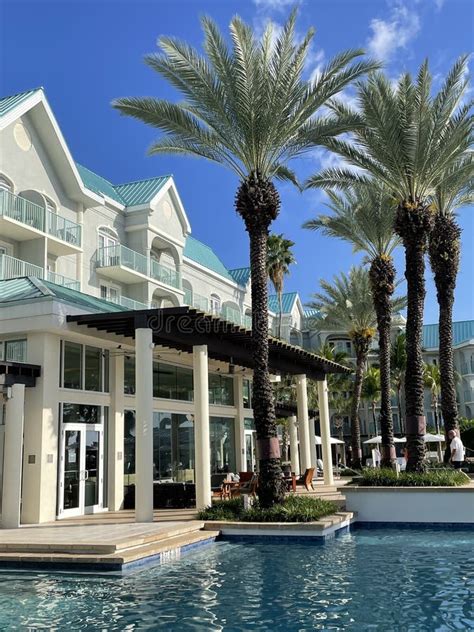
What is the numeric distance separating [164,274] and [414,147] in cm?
1483

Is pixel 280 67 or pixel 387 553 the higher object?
pixel 280 67

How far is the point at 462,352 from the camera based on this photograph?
63281 millimetres

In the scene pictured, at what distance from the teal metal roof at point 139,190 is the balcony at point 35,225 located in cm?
582

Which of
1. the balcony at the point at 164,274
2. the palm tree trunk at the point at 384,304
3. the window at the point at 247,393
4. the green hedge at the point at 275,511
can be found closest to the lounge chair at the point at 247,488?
the green hedge at the point at 275,511

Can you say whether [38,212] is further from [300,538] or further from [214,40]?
[300,538]

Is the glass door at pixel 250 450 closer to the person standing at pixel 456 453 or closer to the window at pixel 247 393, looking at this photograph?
the window at pixel 247 393

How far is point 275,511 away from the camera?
48.2 ft

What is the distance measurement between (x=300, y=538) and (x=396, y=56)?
12.6 meters

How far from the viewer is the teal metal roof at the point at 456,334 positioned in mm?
64706

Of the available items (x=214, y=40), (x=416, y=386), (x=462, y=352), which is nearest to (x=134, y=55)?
(x=214, y=40)

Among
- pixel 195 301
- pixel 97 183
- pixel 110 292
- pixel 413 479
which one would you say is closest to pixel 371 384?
pixel 195 301

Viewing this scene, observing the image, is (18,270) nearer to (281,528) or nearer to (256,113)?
(256,113)

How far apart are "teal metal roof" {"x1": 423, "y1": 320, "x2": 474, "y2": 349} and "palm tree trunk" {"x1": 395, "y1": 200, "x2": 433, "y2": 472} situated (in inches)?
1867

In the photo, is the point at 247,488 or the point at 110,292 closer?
the point at 247,488
